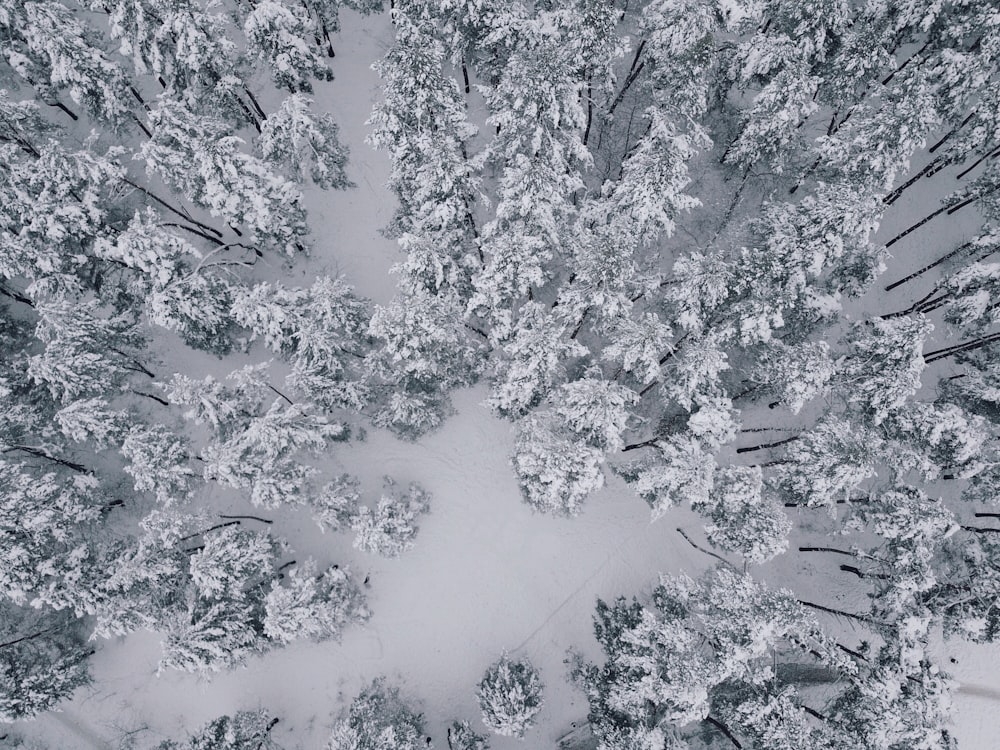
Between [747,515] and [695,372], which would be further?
[747,515]

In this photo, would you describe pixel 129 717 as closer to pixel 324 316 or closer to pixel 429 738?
pixel 429 738

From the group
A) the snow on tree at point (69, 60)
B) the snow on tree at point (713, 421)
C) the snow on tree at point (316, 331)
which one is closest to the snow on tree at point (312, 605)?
the snow on tree at point (316, 331)

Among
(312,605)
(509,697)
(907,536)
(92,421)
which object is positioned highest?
(92,421)

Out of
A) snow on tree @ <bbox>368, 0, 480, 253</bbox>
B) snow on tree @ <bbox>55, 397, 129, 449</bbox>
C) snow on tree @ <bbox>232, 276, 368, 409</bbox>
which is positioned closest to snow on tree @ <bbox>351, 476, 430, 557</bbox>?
snow on tree @ <bbox>232, 276, 368, 409</bbox>

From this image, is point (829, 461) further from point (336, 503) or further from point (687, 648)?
point (336, 503)

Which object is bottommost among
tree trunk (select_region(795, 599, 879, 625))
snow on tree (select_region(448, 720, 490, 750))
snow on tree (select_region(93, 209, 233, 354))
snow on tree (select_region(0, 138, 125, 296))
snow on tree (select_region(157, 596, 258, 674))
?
tree trunk (select_region(795, 599, 879, 625))

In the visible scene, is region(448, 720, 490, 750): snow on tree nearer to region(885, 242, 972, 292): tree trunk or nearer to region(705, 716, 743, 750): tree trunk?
region(705, 716, 743, 750): tree trunk

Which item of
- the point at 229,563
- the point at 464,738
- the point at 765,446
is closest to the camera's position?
the point at 229,563

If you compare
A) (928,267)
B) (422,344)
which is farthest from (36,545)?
(928,267)
